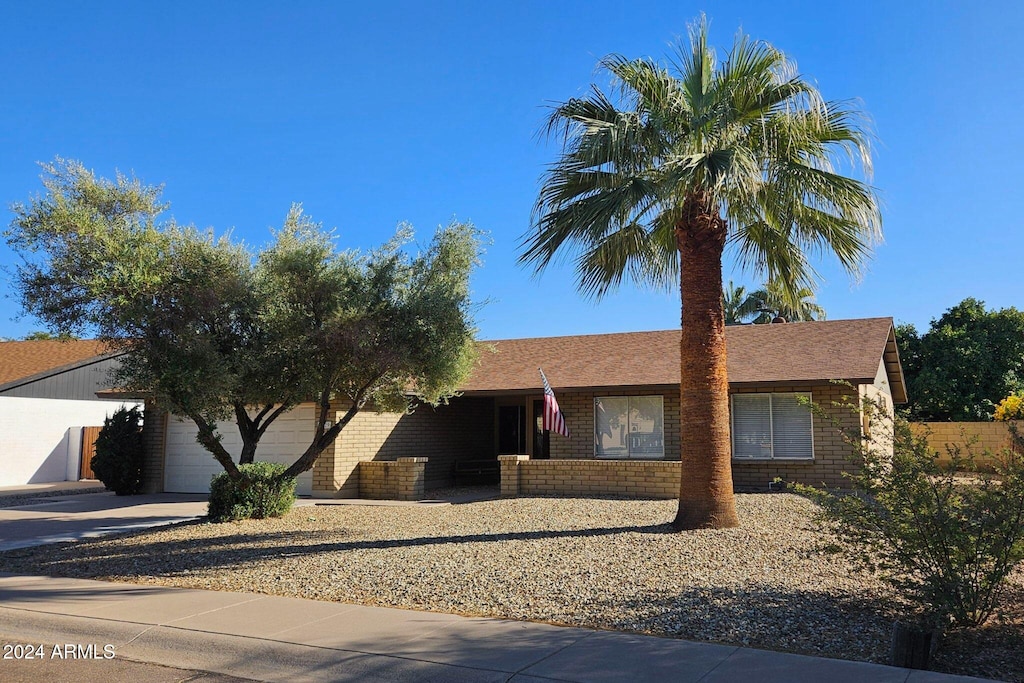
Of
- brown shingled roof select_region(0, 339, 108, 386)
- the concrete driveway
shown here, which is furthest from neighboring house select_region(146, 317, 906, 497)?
brown shingled roof select_region(0, 339, 108, 386)

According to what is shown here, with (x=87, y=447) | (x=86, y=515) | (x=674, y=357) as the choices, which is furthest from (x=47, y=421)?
(x=674, y=357)

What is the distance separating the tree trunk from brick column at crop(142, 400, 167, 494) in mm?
14084

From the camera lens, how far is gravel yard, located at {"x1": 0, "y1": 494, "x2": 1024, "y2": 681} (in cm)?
675

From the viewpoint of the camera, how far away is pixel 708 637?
256 inches

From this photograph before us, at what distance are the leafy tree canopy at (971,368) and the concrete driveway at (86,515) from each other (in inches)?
1102

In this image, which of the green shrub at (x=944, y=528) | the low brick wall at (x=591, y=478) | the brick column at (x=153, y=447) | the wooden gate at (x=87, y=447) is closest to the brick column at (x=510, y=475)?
the low brick wall at (x=591, y=478)

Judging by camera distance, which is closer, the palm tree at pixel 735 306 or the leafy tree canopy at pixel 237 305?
the leafy tree canopy at pixel 237 305

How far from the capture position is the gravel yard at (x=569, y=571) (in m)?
6.75

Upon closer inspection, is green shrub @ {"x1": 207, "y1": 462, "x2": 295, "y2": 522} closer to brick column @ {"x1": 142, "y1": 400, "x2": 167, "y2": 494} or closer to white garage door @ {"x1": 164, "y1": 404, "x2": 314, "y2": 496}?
white garage door @ {"x1": 164, "y1": 404, "x2": 314, "y2": 496}

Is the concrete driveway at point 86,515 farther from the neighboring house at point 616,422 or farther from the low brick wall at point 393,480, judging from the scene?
the low brick wall at point 393,480

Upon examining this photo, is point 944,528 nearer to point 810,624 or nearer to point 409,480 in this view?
point 810,624

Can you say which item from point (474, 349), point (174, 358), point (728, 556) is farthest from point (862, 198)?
point (174, 358)

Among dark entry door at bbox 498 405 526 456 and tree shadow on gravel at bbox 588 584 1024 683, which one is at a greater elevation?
dark entry door at bbox 498 405 526 456

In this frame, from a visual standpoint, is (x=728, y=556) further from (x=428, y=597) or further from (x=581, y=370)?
(x=581, y=370)
